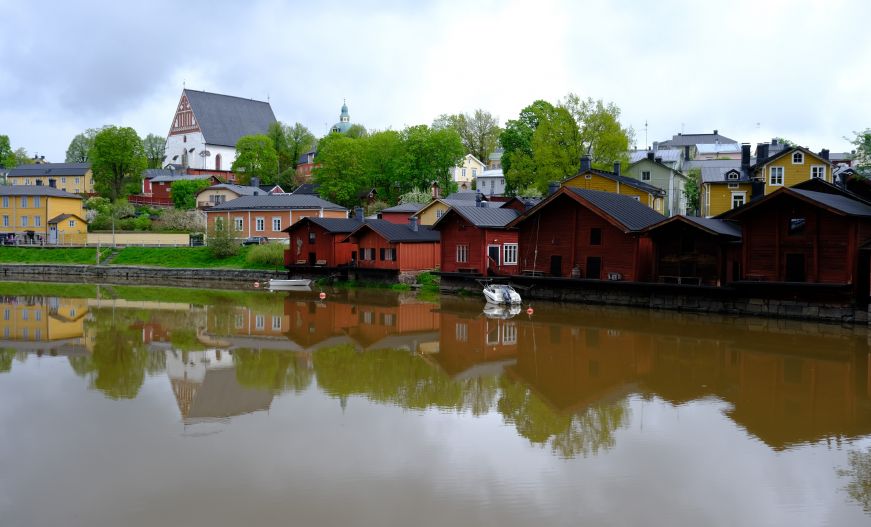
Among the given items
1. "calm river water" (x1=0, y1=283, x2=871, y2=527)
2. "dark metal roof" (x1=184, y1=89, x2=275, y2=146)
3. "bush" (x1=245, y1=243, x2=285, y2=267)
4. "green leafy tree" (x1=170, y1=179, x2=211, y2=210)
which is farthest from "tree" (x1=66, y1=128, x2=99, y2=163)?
"calm river water" (x1=0, y1=283, x2=871, y2=527)

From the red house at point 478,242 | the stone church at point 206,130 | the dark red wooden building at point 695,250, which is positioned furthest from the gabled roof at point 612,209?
the stone church at point 206,130

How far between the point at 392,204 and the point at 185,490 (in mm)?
58349

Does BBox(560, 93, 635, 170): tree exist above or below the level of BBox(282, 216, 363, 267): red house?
above

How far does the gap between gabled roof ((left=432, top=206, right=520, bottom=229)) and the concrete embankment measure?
15.4 m

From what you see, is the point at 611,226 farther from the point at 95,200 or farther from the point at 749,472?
the point at 95,200

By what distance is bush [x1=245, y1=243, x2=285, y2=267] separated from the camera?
4978 cm

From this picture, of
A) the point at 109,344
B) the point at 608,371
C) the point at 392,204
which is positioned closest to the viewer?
the point at 608,371

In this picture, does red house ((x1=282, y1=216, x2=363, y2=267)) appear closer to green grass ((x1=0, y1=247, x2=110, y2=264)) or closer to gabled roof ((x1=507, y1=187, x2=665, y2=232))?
gabled roof ((x1=507, y1=187, x2=665, y2=232))

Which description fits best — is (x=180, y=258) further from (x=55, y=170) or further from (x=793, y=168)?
(x=793, y=168)

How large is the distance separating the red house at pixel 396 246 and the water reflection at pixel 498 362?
1067 cm

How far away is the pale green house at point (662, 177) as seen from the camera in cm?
5312

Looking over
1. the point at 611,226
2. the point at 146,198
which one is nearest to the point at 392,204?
the point at 146,198

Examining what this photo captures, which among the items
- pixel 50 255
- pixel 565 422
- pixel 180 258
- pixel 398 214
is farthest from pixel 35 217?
pixel 565 422

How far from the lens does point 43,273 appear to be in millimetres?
55719
